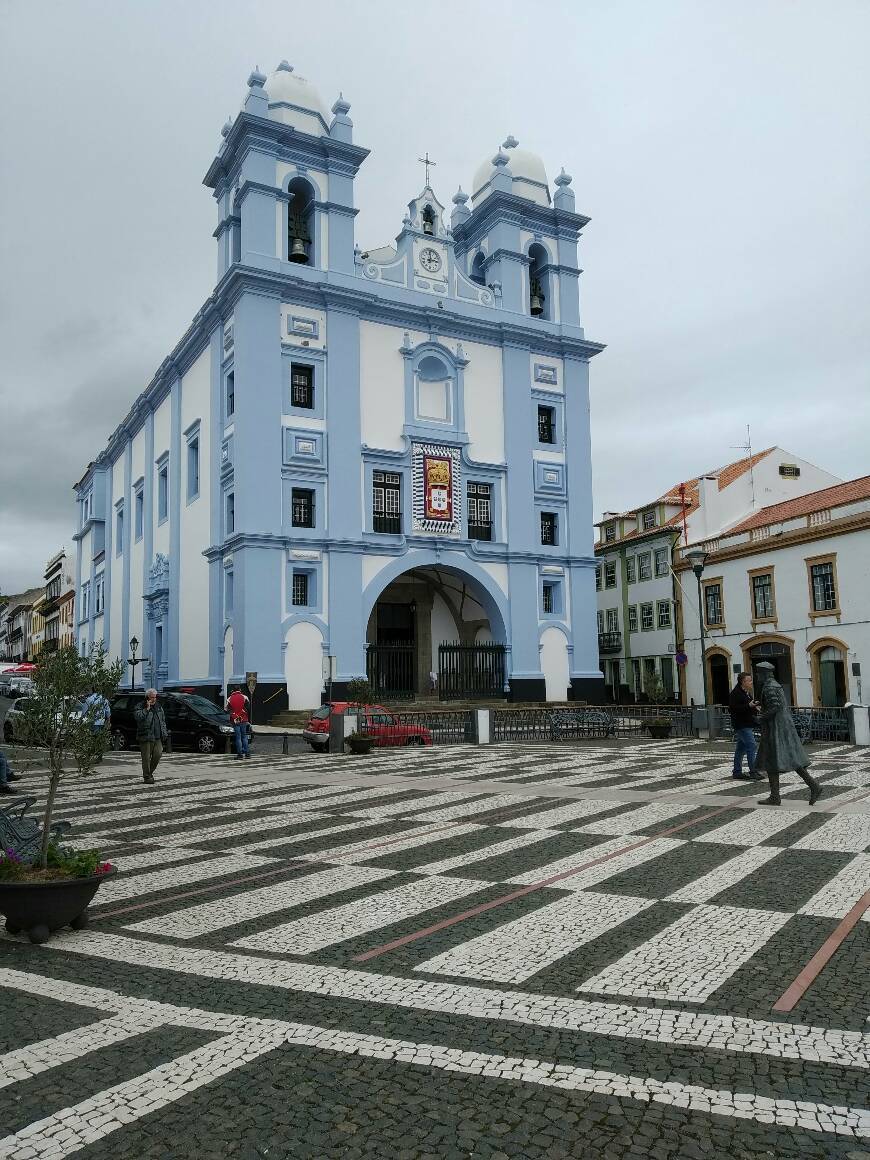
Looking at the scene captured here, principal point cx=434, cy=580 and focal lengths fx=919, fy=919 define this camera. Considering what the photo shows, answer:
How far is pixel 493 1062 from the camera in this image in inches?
158

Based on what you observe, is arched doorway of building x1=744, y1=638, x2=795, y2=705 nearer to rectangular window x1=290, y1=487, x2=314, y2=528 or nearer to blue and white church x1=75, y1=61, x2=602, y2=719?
blue and white church x1=75, y1=61, x2=602, y2=719

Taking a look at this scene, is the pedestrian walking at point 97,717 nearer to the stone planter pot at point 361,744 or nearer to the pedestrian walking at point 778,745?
the pedestrian walking at point 778,745

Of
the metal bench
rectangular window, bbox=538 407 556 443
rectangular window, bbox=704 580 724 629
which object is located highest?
rectangular window, bbox=538 407 556 443

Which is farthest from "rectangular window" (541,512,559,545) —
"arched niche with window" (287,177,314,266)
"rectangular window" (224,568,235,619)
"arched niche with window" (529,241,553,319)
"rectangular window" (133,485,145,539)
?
"rectangular window" (133,485,145,539)

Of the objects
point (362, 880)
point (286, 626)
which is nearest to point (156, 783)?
point (362, 880)

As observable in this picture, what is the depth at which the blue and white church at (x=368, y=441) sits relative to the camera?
32.6 metres

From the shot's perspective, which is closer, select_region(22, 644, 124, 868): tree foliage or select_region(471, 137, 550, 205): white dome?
select_region(22, 644, 124, 868): tree foliage

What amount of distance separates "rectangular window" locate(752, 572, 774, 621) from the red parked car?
19.8 meters

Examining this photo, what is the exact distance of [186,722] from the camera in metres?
22.7

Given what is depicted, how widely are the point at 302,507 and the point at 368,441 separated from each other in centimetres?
371

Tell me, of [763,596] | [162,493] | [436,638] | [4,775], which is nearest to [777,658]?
[763,596]

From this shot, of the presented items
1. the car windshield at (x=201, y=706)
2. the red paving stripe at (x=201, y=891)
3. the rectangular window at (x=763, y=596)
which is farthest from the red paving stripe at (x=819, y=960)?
the rectangular window at (x=763, y=596)

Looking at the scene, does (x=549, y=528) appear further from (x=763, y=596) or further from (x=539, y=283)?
(x=539, y=283)

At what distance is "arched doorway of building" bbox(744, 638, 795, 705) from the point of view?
120 ft
